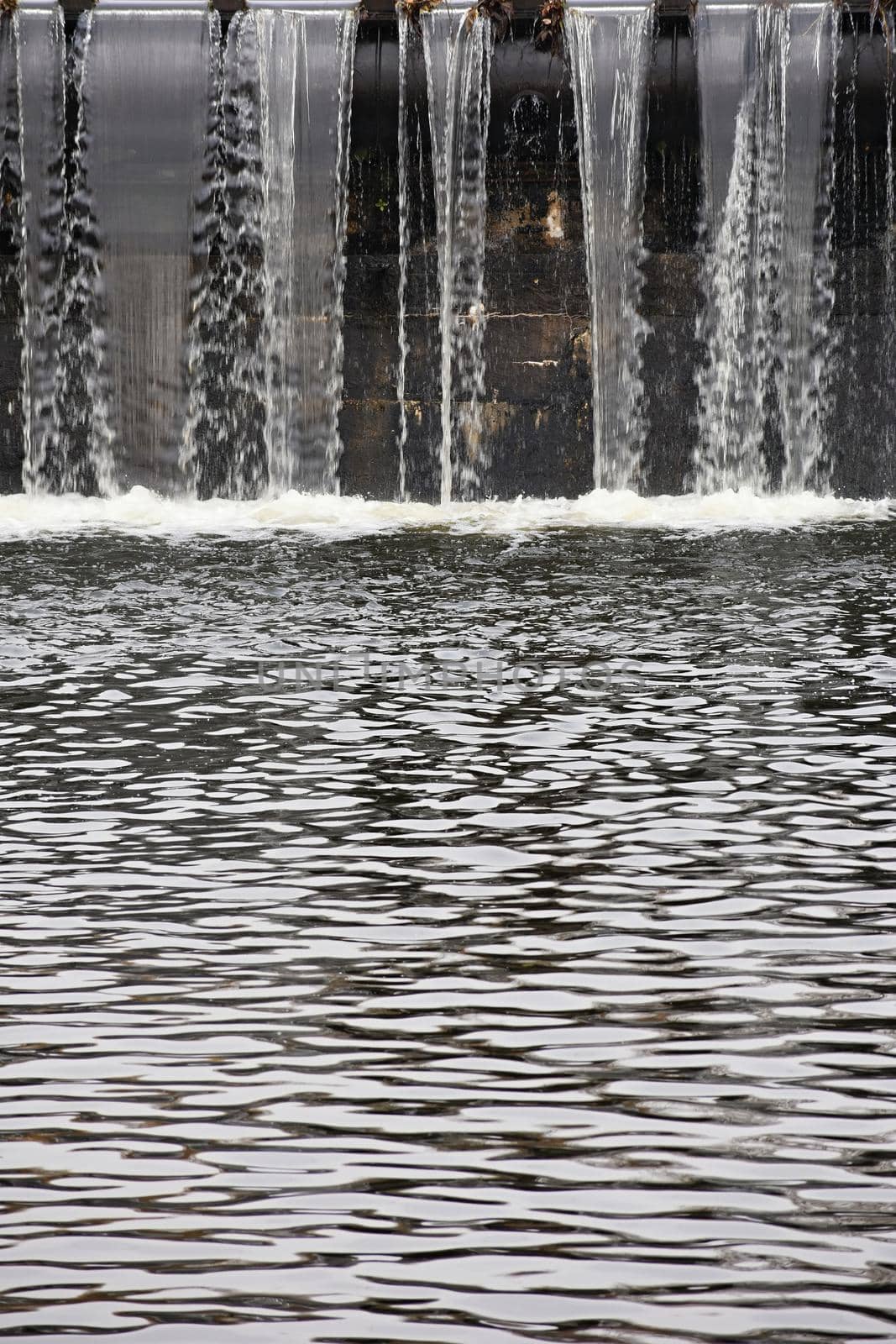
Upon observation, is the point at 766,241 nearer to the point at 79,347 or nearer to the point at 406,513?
the point at 406,513

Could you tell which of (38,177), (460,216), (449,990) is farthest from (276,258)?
(449,990)

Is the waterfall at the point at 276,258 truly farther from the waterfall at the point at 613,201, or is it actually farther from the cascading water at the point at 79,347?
the waterfall at the point at 613,201

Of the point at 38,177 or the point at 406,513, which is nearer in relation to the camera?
the point at 406,513

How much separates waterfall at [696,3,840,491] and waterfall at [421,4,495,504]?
94.8 inches

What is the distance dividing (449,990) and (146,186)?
655 inches

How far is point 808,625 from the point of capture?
41.0 ft

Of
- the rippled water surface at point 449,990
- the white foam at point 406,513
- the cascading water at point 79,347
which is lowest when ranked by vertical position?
the rippled water surface at point 449,990

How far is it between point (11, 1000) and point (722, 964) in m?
2.26

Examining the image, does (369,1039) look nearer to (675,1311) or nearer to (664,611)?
(675,1311)

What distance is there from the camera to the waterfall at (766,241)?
67.7ft

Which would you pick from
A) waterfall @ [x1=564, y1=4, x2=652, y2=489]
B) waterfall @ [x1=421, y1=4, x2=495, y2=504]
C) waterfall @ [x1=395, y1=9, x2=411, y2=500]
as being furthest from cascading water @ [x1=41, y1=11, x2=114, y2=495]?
waterfall @ [x1=564, y1=4, x2=652, y2=489]

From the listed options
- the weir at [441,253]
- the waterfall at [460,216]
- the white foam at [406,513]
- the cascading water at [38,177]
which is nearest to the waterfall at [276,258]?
the weir at [441,253]

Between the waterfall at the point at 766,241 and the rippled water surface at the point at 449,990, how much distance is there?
954 cm

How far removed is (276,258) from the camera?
69.8ft
